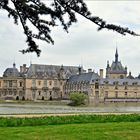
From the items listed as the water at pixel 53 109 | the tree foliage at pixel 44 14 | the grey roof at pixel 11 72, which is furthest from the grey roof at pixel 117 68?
the tree foliage at pixel 44 14

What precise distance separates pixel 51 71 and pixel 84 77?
23.4ft

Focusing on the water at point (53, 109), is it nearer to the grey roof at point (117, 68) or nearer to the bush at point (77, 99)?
the bush at point (77, 99)

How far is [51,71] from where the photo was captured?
72.7 meters

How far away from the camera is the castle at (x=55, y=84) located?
226 feet

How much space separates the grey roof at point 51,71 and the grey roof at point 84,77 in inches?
73.0

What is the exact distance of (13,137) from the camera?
26.3ft

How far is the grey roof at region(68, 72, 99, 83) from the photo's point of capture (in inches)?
2606

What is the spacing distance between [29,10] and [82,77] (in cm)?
6490

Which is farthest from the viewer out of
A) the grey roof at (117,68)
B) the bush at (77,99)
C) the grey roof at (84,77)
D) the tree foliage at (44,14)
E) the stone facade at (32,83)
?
the grey roof at (117,68)

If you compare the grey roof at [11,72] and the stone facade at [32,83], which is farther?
the grey roof at [11,72]

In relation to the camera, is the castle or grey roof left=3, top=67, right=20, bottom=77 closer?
the castle

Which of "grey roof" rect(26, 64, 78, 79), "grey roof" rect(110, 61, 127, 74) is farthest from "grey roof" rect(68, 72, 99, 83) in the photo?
"grey roof" rect(110, 61, 127, 74)

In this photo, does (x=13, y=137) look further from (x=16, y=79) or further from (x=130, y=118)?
(x=16, y=79)

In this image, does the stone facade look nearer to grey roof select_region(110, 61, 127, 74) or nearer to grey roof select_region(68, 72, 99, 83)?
grey roof select_region(68, 72, 99, 83)
